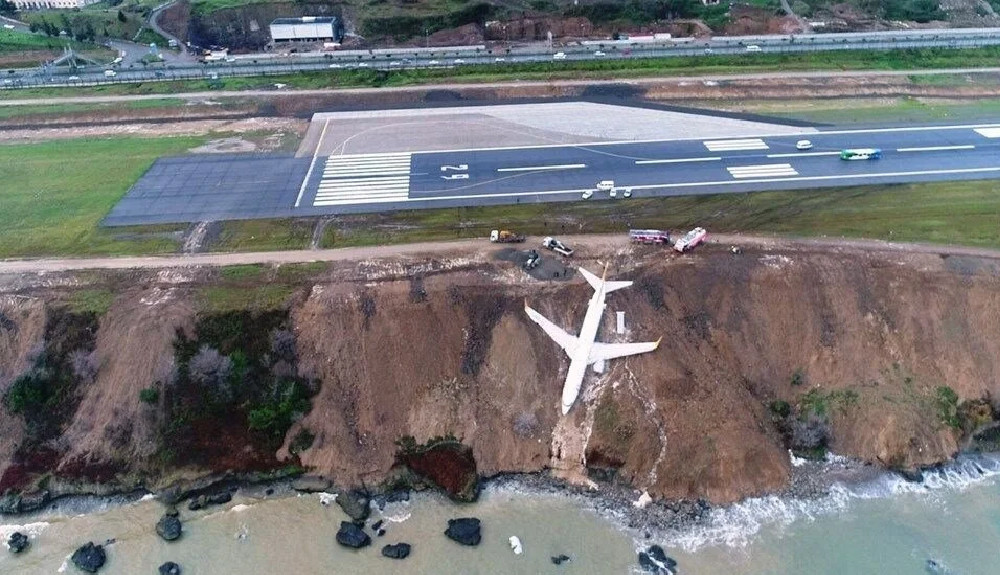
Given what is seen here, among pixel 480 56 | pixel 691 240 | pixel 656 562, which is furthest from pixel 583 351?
pixel 480 56

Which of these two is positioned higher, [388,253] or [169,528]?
[388,253]

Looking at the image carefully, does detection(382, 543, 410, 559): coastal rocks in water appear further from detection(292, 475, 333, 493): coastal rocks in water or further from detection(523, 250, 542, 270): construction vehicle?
detection(523, 250, 542, 270): construction vehicle

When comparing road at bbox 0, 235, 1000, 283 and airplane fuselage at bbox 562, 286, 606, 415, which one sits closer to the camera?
airplane fuselage at bbox 562, 286, 606, 415

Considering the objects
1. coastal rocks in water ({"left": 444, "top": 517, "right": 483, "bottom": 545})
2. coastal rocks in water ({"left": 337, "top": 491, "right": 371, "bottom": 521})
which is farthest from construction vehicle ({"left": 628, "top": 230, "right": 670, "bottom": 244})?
coastal rocks in water ({"left": 337, "top": 491, "right": 371, "bottom": 521})

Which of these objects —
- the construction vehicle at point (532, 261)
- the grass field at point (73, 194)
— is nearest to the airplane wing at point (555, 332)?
the construction vehicle at point (532, 261)

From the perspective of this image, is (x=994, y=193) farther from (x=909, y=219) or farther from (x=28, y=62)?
(x=28, y=62)

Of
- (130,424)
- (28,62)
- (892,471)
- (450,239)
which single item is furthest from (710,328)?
(28,62)

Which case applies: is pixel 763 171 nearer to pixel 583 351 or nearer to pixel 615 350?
pixel 615 350
